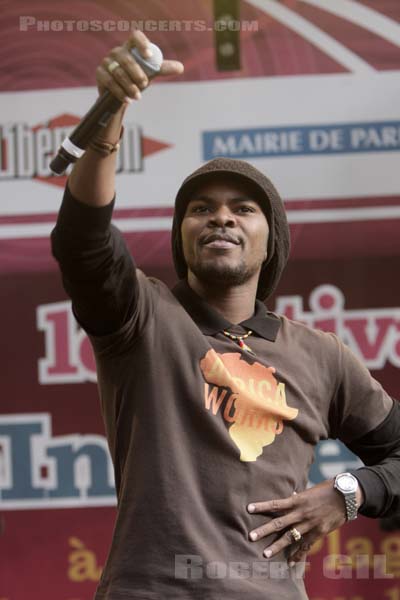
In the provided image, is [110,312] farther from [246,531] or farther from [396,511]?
[396,511]

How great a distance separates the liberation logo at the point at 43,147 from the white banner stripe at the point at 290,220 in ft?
0.53

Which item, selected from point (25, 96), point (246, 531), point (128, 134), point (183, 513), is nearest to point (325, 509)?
point (246, 531)

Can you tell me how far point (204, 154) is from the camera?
320 centimetres

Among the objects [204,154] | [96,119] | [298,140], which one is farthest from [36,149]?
[96,119]

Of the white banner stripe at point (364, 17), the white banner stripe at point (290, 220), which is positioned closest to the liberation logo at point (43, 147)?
the white banner stripe at point (290, 220)

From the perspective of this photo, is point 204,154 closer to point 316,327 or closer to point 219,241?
point 316,327

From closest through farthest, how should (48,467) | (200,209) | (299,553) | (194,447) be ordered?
1. (194,447)
2. (299,553)
3. (200,209)
4. (48,467)

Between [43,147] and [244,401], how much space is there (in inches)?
68.7

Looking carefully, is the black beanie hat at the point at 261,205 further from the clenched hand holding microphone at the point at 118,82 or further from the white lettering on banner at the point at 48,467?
the white lettering on banner at the point at 48,467

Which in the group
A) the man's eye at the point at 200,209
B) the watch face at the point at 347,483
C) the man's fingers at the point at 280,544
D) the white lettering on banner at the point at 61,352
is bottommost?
the man's fingers at the point at 280,544

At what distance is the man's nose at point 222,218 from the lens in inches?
72.0

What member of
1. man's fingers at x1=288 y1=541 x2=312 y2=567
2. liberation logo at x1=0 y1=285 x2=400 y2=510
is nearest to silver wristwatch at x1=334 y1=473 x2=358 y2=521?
man's fingers at x1=288 y1=541 x2=312 y2=567

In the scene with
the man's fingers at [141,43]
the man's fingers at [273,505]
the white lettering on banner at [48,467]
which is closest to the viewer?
the man's fingers at [141,43]

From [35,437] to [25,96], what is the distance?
1097mm
